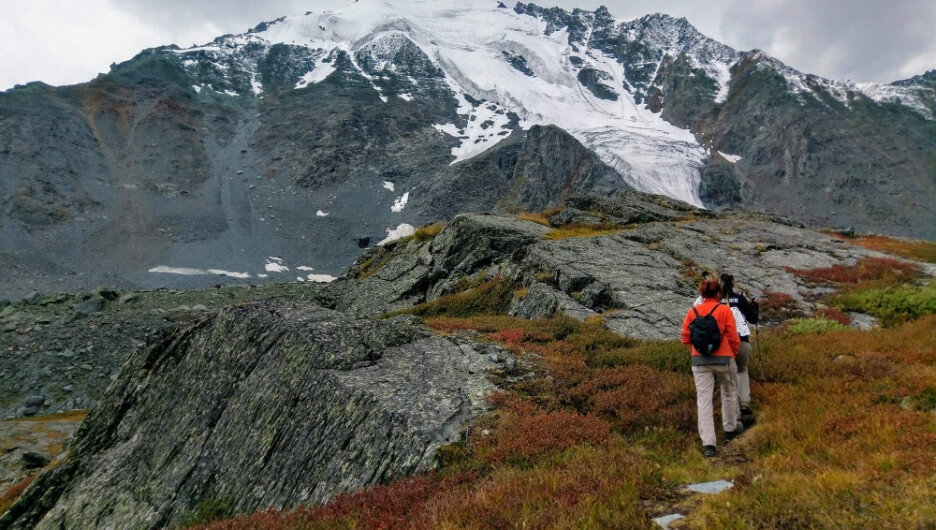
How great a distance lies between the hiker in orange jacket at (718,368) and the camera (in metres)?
9.05

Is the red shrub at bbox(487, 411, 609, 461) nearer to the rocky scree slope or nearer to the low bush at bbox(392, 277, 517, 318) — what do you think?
the low bush at bbox(392, 277, 517, 318)

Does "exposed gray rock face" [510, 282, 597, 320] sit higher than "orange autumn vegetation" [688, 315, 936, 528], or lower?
lower

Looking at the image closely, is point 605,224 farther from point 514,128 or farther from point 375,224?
point 514,128

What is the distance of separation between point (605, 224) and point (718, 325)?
108ft

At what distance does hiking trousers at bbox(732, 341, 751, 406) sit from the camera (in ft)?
33.1

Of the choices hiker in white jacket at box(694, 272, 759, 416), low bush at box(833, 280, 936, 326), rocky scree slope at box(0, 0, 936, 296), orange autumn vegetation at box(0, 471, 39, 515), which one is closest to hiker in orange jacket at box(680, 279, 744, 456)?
hiker in white jacket at box(694, 272, 759, 416)

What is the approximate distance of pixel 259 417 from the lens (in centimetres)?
1095

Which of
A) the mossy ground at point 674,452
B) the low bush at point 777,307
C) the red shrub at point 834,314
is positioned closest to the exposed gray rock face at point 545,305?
the mossy ground at point 674,452

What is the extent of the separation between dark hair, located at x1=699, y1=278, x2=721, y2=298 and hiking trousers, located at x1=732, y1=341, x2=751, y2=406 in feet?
5.11

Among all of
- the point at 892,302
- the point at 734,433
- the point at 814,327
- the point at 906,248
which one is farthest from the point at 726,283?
the point at 906,248

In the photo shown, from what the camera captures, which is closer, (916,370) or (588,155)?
(916,370)

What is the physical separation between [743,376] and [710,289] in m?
2.17

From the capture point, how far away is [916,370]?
31.9ft

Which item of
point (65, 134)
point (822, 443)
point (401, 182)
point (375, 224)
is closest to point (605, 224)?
point (822, 443)
